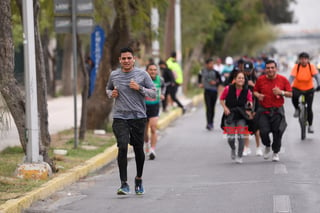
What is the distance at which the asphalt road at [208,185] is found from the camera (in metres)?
10.1

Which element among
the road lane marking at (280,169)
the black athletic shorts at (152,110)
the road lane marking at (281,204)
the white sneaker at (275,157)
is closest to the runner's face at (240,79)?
the white sneaker at (275,157)

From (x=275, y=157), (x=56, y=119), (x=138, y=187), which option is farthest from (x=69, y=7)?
(x=56, y=119)

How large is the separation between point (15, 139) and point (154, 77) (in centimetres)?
431

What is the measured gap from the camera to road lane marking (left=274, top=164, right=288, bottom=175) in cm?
1295

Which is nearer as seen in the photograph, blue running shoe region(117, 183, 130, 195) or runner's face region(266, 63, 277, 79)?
blue running shoe region(117, 183, 130, 195)

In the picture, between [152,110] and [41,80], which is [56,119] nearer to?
[152,110]

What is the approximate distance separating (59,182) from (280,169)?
11.4 ft

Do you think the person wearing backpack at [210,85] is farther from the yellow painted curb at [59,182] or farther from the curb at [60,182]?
the yellow painted curb at [59,182]

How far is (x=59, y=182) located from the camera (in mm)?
12055

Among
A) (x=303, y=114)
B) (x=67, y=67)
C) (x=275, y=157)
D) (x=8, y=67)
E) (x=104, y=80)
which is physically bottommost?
(x=67, y=67)

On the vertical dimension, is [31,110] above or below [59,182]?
above

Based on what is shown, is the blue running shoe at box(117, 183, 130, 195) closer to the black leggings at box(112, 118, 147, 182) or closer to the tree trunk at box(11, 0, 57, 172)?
the black leggings at box(112, 118, 147, 182)

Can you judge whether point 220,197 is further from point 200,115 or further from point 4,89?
point 200,115

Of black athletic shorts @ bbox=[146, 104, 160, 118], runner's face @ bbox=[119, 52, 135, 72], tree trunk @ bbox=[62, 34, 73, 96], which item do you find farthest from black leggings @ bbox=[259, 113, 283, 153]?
tree trunk @ bbox=[62, 34, 73, 96]
